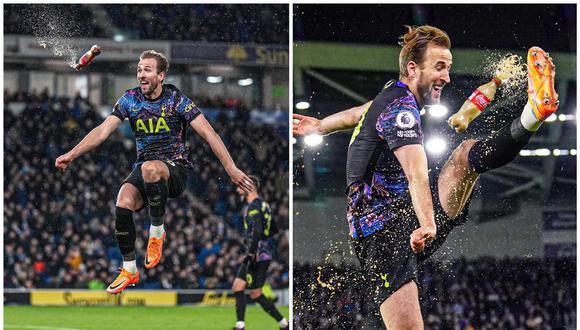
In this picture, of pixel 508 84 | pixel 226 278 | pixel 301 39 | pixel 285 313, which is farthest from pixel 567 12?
pixel 226 278

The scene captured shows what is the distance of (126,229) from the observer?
6.11 m

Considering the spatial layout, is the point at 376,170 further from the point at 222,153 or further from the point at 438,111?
the point at 438,111

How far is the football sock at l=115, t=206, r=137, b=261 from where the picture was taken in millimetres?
6055

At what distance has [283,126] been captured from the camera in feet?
36.8

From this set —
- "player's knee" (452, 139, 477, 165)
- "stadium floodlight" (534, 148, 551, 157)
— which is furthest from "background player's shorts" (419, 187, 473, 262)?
"stadium floodlight" (534, 148, 551, 157)

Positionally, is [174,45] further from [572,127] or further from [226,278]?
[226,278]

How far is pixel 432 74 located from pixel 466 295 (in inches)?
120

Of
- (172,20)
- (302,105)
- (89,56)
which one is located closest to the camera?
(89,56)

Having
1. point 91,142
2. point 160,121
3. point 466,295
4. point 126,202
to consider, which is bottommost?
point 466,295

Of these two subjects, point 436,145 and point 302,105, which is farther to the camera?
point 302,105

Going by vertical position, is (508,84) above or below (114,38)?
below

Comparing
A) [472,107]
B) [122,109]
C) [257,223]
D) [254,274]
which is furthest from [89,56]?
[254,274]

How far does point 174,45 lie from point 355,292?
2.69m

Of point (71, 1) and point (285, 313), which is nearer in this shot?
point (71, 1)
